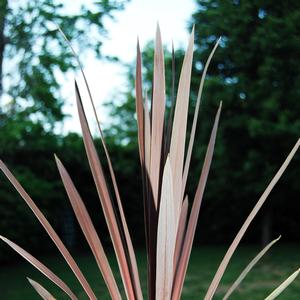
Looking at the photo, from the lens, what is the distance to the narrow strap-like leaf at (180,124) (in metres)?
1.15

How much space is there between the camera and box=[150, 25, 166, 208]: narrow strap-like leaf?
116cm

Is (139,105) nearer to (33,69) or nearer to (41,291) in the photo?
(41,291)

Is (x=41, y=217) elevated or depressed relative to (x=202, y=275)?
elevated

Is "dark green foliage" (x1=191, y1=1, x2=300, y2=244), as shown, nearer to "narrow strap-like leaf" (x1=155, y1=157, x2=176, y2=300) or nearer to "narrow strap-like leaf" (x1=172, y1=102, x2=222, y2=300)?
"narrow strap-like leaf" (x1=172, y1=102, x2=222, y2=300)

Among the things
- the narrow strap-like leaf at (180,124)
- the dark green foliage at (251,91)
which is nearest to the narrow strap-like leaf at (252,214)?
the narrow strap-like leaf at (180,124)

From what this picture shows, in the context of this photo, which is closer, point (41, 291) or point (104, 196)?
point (41, 291)

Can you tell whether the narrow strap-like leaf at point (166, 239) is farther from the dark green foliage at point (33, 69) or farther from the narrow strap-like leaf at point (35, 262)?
the dark green foliage at point (33, 69)

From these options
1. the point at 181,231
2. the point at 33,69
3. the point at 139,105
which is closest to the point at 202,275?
the point at 33,69

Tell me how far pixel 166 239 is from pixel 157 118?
0.93 feet

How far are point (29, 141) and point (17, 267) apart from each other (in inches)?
77.4

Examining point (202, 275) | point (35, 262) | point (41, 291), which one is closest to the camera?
point (41, 291)

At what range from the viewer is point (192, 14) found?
899 cm

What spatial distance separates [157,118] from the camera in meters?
1.18

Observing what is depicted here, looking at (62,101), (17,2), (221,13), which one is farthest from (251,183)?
(17,2)
